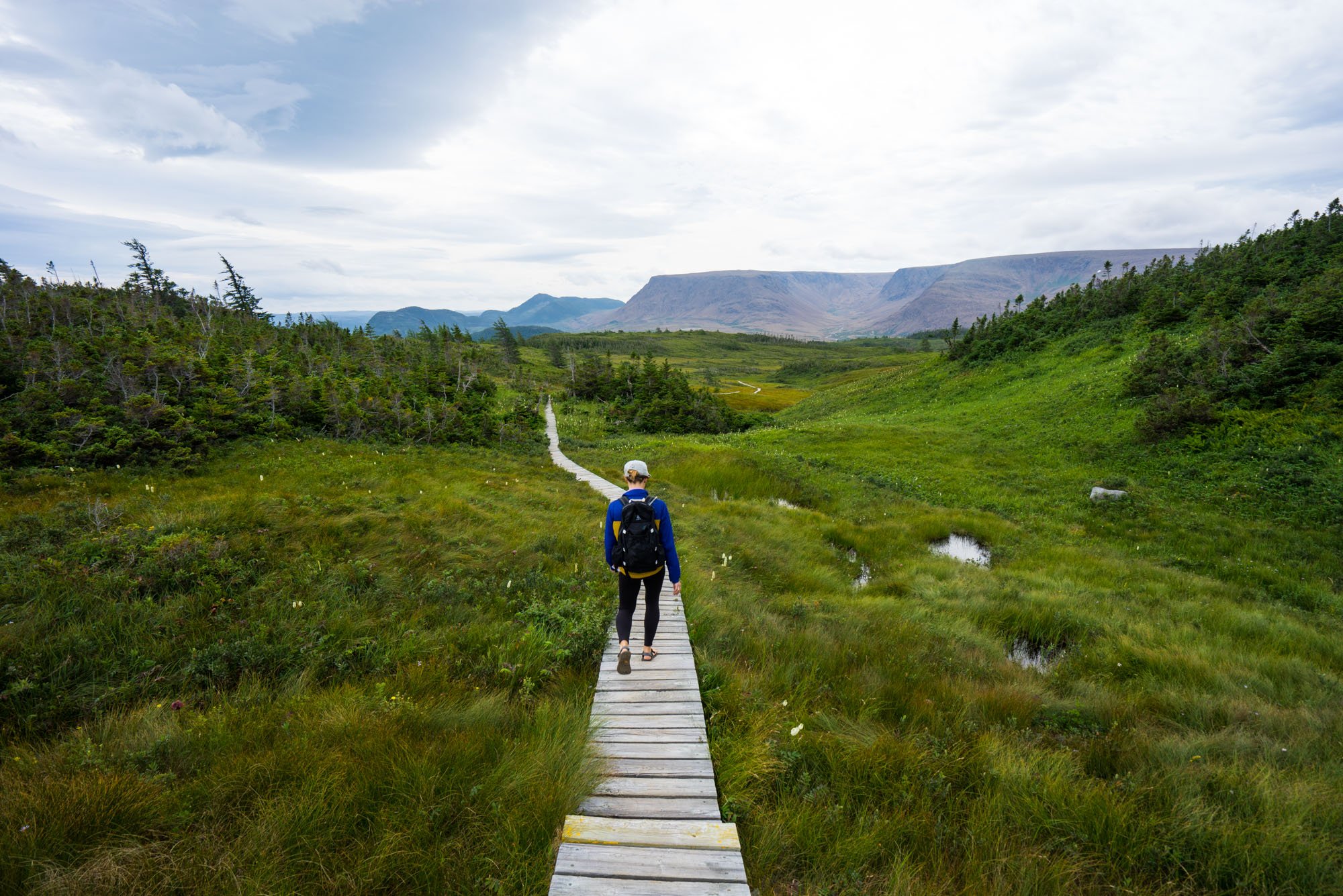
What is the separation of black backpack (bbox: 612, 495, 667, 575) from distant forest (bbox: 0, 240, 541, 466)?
16.3 m

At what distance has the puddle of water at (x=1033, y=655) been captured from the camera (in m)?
8.66

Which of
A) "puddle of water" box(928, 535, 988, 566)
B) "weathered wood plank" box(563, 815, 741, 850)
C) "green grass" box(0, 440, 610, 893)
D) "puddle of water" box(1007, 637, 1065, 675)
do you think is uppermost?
"green grass" box(0, 440, 610, 893)

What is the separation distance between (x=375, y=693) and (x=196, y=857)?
6.55 feet

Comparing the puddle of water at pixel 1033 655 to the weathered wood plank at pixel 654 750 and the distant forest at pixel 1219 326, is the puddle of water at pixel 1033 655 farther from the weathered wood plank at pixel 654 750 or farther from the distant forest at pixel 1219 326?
the distant forest at pixel 1219 326

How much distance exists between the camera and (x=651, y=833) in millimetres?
3939

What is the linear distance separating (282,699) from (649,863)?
393cm

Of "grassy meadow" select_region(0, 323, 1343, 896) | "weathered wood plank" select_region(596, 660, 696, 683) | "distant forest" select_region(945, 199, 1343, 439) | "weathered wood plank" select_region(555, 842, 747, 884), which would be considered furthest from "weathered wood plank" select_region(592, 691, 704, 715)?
"distant forest" select_region(945, 199, 1343, 439)

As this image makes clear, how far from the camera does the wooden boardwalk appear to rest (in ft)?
11.6

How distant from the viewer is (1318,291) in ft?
74.7

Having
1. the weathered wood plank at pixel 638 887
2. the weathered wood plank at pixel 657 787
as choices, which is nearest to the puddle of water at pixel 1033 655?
the weathered wood plank at pixel 657 787

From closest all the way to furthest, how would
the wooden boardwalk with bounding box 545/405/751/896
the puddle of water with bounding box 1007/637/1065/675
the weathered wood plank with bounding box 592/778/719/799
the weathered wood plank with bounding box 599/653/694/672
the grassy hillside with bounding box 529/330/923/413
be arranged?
the wooden boardwalk with bounding box 545/405/751/896
the weathered wood plank with bounding box 592/778/719/799
the weathered wood plank with bounding box 599/653/694/672
the puddle of water with bounding box 1007/637/1065/675
the grassy hillside with bounding box 529/330/923/413

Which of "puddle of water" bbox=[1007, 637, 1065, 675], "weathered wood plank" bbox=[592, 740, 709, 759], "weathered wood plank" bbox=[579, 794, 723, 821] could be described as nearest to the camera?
"weathered wood plank" bbox=[579, 794, 723, 821]

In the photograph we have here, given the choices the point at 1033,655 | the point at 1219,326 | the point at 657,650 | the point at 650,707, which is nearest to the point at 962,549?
the point at 1033,655

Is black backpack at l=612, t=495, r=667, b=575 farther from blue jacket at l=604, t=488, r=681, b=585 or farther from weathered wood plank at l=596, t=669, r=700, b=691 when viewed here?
weathered wood plank at l=596, t=669, r=700, b=691
